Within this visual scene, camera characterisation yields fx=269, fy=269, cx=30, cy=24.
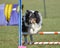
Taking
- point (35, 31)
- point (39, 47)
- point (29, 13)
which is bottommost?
point (39, 47)

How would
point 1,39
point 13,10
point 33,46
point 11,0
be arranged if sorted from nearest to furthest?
point 33,46
point 1,39
point 13,10
point 11,0

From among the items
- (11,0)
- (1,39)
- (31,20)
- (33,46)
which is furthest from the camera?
(11,0)

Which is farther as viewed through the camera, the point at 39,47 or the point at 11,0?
the point at 11,0

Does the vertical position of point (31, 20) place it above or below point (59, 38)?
above

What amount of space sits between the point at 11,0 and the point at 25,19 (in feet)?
73.2

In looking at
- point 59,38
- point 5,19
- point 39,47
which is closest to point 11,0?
point 5,19

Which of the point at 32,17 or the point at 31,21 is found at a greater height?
the point at 32,17

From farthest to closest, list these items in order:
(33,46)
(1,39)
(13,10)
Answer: (13,10) < (1,39) < (33,46)

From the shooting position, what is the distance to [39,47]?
24.1ft

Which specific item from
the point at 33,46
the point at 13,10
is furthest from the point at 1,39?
the point at 13,10

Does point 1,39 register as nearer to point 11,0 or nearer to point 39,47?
point 39,47

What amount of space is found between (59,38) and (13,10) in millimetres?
4726

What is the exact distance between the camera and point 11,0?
95.6ft

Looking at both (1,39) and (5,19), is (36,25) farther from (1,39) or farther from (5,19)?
(5,19)
